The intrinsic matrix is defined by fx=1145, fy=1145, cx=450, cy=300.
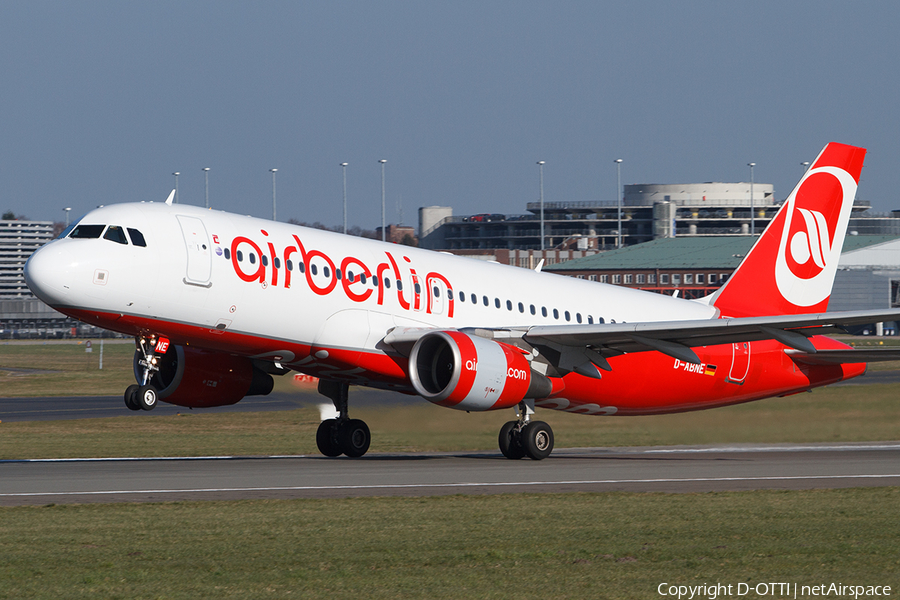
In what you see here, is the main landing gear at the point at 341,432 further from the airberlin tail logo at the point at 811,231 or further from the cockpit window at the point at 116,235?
the airberlin tail logo at the point at 811,231

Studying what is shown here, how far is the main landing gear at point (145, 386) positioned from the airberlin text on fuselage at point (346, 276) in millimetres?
2395

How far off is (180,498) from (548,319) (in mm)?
12713

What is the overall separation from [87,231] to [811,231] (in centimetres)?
1975

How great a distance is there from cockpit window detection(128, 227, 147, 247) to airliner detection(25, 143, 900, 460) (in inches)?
1.5

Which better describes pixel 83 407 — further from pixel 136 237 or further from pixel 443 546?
pixel 443 546

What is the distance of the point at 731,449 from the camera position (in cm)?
3155

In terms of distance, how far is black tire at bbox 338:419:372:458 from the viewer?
28.0m

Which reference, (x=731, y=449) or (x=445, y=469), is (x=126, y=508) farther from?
(x=731, y=449)

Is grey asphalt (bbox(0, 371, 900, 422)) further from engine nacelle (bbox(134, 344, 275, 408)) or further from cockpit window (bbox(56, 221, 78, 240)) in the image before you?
cockpit window (bbox(56, 221, 78, 240))

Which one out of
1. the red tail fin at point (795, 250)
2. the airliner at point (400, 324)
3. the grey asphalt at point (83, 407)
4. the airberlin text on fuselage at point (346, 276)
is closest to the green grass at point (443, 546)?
the airliner at point (400, 324)

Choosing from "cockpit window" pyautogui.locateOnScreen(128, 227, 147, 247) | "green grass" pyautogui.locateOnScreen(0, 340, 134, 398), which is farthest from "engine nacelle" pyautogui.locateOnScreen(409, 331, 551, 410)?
"green grass" pyautogui.locateOnScreen(0, 340, 134, 398)

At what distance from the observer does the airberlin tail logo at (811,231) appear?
1257 inches

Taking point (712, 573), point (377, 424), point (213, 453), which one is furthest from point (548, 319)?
point (712, 573)

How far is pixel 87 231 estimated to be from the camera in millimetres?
22625
